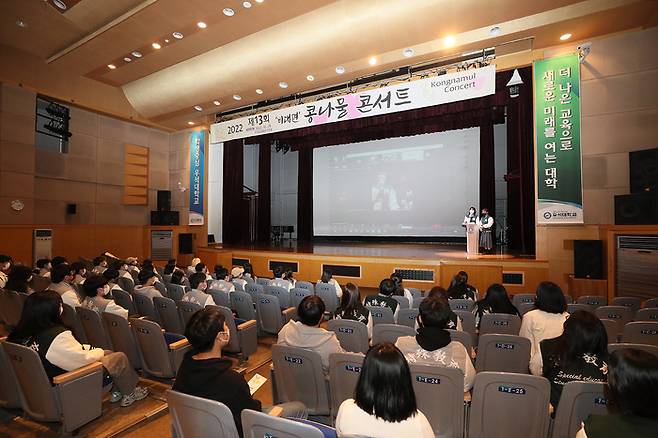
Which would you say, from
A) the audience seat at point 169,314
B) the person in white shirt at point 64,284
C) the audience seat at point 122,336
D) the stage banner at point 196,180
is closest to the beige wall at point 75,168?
the stage banner at point 196,180

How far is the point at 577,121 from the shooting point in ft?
21.5

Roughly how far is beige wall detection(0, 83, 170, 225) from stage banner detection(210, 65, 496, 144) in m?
5.06

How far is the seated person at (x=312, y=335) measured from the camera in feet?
8.12

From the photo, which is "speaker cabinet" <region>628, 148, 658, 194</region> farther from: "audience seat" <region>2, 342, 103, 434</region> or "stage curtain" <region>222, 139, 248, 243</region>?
"stage curtain" <region>222, 139, 248, 243</region>

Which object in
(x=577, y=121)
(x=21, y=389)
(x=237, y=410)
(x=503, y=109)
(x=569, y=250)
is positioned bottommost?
(x=21, y=389)

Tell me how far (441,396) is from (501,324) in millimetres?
1685

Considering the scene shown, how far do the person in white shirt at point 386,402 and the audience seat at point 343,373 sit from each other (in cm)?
72

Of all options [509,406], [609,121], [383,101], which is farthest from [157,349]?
[609,121]

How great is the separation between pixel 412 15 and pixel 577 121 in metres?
3.65

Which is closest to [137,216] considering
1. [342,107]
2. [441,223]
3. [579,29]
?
[342,107]

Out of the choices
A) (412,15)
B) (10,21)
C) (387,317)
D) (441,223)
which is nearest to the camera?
(387,317)

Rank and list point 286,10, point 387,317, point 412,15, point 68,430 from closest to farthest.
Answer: point 68,430 → point 387,317 → point 412,15 → point 286,10

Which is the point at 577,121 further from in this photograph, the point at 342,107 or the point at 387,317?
the point at 387,317

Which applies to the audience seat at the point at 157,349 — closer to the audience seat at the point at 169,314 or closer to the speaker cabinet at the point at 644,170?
the audience seat at the point at 169,314
